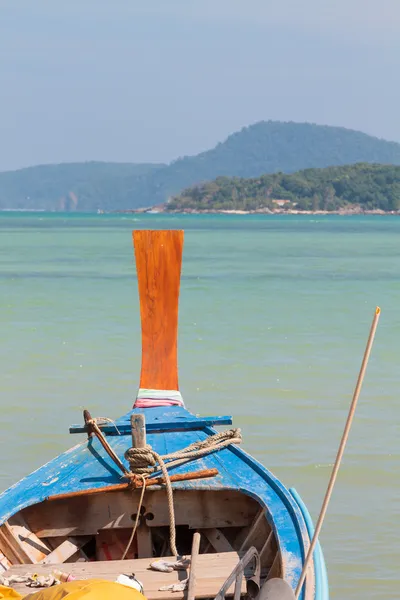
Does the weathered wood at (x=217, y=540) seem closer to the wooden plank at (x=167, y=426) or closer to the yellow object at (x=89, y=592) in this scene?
the wooden plank at (x=167, y=426)

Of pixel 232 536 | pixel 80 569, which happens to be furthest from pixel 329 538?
pixel 80 569

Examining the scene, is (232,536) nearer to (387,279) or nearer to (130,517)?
(130,517)

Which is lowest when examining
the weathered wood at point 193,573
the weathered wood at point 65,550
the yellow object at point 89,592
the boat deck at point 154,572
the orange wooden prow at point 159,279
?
the weathered wood at point 65,550

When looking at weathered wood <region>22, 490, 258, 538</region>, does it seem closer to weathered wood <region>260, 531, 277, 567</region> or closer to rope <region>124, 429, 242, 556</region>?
rope <region>124, 429, 242, 556</region>

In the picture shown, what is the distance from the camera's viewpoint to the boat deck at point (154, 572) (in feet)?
16.0

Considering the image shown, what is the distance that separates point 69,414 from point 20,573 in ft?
20.5

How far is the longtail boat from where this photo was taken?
5.02 metres

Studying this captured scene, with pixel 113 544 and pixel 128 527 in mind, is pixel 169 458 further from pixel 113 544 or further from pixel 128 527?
pixel 113 544

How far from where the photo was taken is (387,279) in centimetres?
3206

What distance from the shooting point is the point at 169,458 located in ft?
19.5

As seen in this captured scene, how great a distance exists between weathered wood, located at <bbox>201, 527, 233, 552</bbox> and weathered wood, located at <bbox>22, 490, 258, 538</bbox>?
0.06m

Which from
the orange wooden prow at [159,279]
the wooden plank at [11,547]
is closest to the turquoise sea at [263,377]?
the orange wooden prow at [159,279]

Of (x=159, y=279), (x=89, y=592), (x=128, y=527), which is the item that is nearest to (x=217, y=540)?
(x=128, y=527)

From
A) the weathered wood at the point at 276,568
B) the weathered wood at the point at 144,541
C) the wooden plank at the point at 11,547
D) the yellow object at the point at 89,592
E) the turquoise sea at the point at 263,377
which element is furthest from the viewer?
the turquoise sea at the point at 263,377
